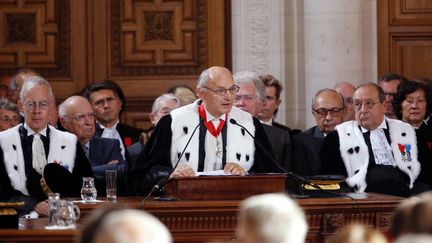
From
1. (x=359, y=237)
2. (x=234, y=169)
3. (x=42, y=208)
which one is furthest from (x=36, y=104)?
(x=359, y=237)

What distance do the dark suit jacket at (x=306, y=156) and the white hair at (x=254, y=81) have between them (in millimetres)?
472

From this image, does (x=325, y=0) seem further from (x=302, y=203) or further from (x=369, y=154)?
(x=302, y=203)

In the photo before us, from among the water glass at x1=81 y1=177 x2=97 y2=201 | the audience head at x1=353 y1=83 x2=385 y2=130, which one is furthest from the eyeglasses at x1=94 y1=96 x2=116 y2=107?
the water glass at x1=81 y1=177 x2=97 y2=201

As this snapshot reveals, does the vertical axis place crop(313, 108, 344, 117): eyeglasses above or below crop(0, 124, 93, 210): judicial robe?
above

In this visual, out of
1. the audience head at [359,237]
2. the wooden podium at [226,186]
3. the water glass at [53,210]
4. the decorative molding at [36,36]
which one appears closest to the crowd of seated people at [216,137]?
the wooden podium at [226,186]

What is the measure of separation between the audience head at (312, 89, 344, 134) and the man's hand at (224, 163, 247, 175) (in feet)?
7.99

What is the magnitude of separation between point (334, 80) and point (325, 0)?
29.9 inches

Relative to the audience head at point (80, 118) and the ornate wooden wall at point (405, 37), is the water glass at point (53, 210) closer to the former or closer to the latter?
the audience head at point (80, 118)

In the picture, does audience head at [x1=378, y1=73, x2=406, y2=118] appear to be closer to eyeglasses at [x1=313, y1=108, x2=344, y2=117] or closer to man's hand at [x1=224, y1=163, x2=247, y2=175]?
eyeglasses at [x1=313, y1=108, x2=344, y2=117]

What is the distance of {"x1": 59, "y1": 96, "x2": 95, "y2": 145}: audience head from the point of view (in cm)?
1016

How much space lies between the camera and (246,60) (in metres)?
12.1

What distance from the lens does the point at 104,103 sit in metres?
10.9

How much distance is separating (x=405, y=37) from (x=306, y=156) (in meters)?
2.59

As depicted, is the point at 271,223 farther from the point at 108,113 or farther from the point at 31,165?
the point at 108,113
